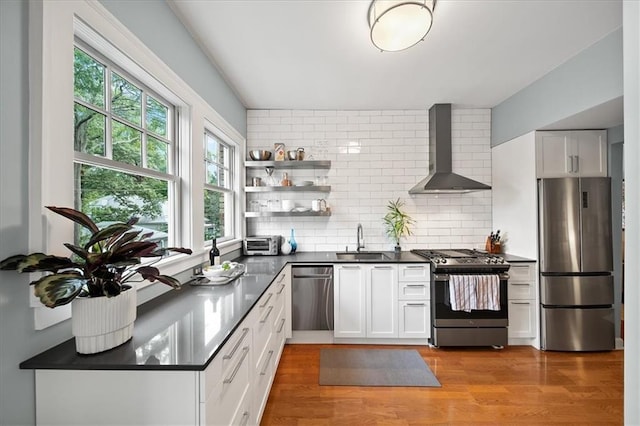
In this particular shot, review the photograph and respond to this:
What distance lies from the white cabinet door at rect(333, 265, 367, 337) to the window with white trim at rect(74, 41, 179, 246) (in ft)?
5.67

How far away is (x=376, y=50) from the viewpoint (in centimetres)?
240

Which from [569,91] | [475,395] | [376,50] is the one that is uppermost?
[376,50]

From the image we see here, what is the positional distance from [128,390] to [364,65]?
9.24 ft

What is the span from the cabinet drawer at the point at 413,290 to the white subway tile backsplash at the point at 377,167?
2.43ft

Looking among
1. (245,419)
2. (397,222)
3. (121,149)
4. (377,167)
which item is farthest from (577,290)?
(121,149)

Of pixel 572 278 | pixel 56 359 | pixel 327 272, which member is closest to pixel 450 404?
pixel 327 272

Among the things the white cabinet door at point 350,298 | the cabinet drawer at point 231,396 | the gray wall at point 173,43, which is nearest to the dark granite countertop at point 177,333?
the cabinet drawer at point 231,396

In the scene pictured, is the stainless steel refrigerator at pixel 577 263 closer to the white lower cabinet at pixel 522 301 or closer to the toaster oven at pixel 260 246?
the white lower cabinet at pixel 522 301

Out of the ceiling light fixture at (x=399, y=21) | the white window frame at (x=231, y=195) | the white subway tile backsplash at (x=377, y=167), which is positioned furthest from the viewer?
the white subway tile backsplash at (x=377, y=167)

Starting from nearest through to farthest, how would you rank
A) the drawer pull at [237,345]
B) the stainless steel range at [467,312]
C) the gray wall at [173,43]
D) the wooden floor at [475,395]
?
the drawer pull at [237,345]
the gray wall at [173,43]
the wooden floor at [475,395]
the stainless steel range at [467,312]

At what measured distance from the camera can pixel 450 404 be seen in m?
2.18

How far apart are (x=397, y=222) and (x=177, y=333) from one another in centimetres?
294

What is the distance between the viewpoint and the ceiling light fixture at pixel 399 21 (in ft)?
5.67

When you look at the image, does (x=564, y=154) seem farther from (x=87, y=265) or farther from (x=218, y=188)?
(x=87, y=265)
